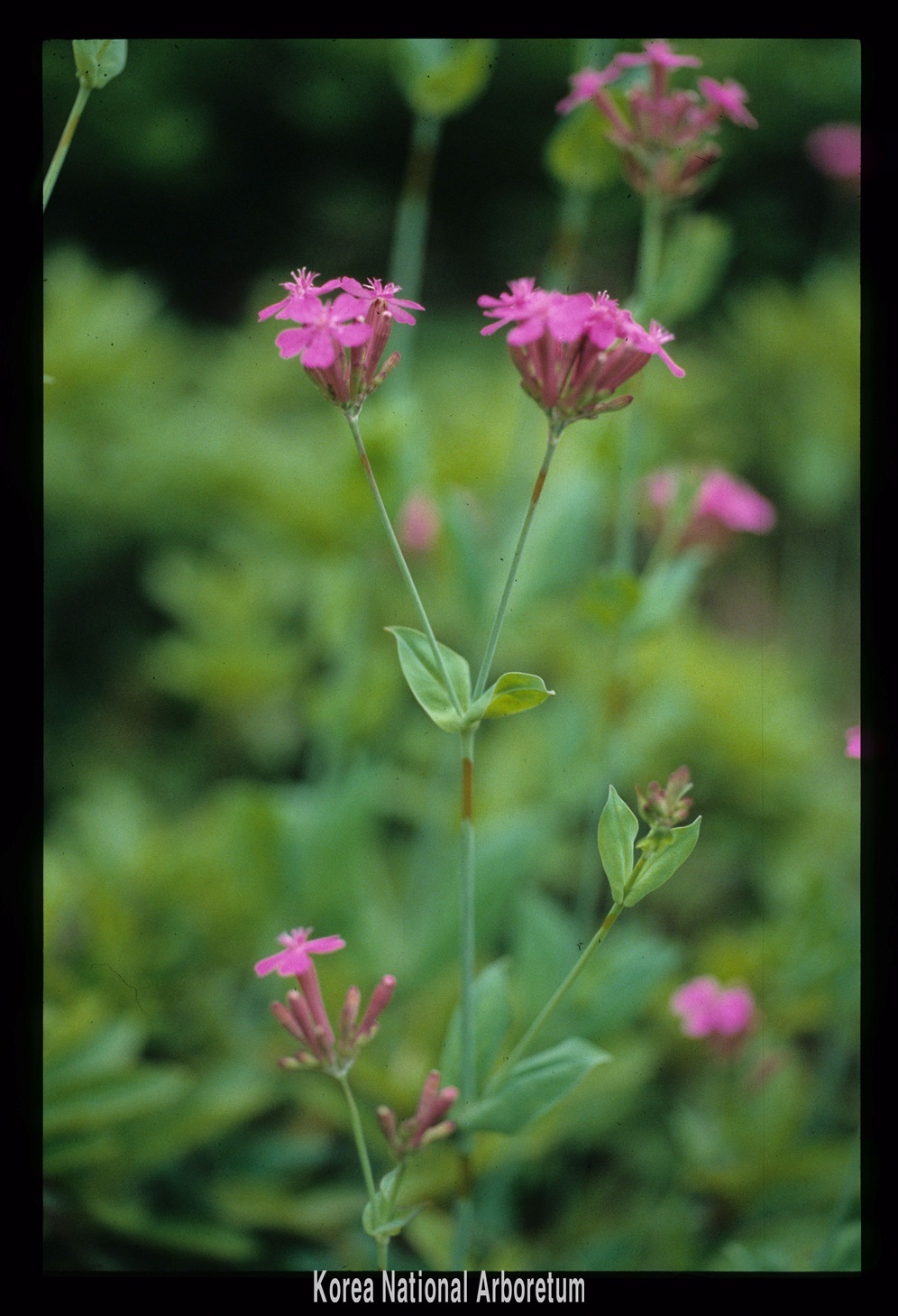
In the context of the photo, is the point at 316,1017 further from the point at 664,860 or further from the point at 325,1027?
the point at 664,860

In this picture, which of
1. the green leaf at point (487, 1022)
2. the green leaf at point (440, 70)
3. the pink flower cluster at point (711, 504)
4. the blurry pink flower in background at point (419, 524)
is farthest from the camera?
the blurry pink flower in background at point (419, 524)

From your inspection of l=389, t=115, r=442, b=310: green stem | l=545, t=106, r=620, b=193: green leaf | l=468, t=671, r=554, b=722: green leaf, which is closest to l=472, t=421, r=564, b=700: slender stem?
l=468, t=671, r=554, b=722: green leaf

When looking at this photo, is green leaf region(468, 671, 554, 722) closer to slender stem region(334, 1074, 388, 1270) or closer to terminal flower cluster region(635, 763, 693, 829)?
terminal flower cluster region(635, 763, 693, 829)

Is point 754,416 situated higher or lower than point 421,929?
higher

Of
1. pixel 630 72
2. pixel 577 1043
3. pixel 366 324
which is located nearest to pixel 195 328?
pixel 630 72

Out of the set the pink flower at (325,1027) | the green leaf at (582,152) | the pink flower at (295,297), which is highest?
the green leaf at (582,152)

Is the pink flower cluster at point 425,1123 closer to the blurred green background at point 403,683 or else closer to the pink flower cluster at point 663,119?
the blurred green background at point 403,683

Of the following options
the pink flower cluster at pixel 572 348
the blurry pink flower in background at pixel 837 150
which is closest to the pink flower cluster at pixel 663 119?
the pink flower cluster at pixel 572 348
